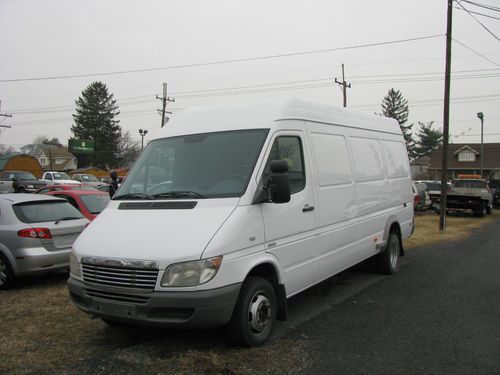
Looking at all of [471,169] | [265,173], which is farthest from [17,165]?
[471,169]

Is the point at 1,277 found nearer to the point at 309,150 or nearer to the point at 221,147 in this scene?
the point at 221,147

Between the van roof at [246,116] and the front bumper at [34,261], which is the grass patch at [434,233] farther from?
the front bumper at [34,261]

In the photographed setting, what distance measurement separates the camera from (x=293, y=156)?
5262 mm

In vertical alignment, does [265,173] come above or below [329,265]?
above

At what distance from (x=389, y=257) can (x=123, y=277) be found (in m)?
5.31

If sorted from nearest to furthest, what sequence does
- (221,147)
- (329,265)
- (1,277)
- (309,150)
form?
(221,147), (309,150), (329,265), (1,277)

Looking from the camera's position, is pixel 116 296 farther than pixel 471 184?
No

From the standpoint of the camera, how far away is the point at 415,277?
793cm

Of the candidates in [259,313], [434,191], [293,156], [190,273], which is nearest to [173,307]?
[190,273]

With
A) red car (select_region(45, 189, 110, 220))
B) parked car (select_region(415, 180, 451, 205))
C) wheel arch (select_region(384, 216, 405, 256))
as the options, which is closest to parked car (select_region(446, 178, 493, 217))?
parked car (select_region(415, 180, 451, 205))

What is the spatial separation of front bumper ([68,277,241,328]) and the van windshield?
102cm

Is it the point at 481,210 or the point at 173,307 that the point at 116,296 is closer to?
the point at 173,307

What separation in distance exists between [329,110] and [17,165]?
4513cm

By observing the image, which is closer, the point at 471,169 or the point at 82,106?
the point at 471,169
